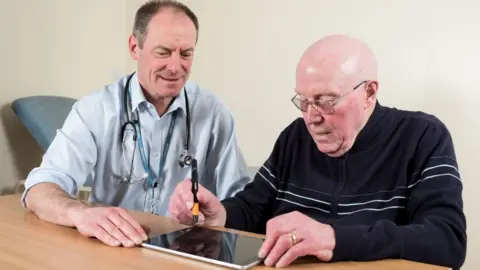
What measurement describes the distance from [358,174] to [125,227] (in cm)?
66

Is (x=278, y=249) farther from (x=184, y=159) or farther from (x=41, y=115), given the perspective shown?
(x=41, y=115)

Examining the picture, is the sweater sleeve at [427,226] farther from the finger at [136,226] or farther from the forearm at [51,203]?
the forearm at [51,203]

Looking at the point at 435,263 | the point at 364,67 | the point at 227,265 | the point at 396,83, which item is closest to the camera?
the point at 227,265

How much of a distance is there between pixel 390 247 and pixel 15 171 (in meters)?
2.41

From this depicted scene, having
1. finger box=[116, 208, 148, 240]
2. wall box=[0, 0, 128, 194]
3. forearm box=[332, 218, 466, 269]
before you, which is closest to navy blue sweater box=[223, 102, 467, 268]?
forearm box=[332, 218, 466, 269]

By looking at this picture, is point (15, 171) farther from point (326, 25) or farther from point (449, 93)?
point (449, 93)

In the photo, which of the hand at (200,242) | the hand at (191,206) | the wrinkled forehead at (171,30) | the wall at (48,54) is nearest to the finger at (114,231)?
the hand at (200,242)

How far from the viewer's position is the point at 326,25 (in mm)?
2609

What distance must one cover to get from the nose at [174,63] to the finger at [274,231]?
0.91 m

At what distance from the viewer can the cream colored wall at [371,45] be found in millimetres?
2180

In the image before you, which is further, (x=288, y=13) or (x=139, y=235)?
(x=288, y=13)

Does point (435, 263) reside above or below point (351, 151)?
below

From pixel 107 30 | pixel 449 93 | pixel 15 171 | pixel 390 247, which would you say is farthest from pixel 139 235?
pixel 107 30

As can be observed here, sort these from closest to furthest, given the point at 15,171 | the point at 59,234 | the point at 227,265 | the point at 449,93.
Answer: the point at 227,265 → the point at 59,234 → the point at 449,93 → the point at 15,171
